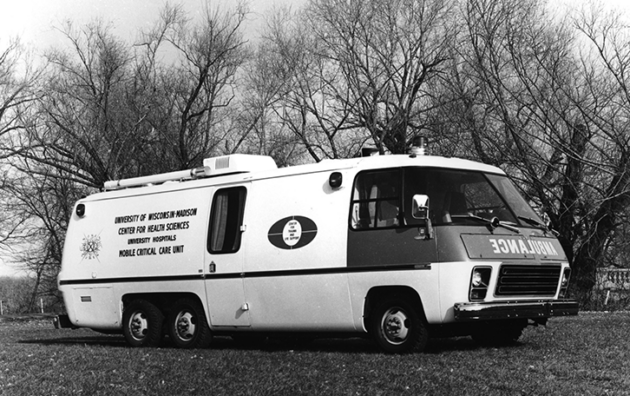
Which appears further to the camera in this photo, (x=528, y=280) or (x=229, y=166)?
(x=229, y=166)

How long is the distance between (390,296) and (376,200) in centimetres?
128

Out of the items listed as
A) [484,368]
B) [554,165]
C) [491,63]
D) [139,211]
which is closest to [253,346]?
[139,211]

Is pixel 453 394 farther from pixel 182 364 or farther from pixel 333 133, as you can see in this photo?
pixel 333 133

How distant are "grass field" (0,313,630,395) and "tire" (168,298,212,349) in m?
0.85

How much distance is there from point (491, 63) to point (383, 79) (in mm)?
8116

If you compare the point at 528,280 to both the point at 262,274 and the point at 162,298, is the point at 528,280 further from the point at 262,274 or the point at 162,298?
the point at 162,298

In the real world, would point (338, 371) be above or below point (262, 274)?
below

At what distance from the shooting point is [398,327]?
36.9ft

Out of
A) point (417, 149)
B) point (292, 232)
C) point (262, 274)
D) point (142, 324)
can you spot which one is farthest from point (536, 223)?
point (142, 324)

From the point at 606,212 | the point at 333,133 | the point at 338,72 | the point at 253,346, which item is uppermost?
the point at 338,72

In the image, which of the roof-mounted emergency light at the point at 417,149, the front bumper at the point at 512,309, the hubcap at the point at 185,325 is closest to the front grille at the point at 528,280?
the front bumper at the point at 512,309

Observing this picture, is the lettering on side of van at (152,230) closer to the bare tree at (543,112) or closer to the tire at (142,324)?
the tire at (142,324)

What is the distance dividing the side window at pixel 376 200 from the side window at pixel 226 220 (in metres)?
2.15

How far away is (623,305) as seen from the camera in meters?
28.3
